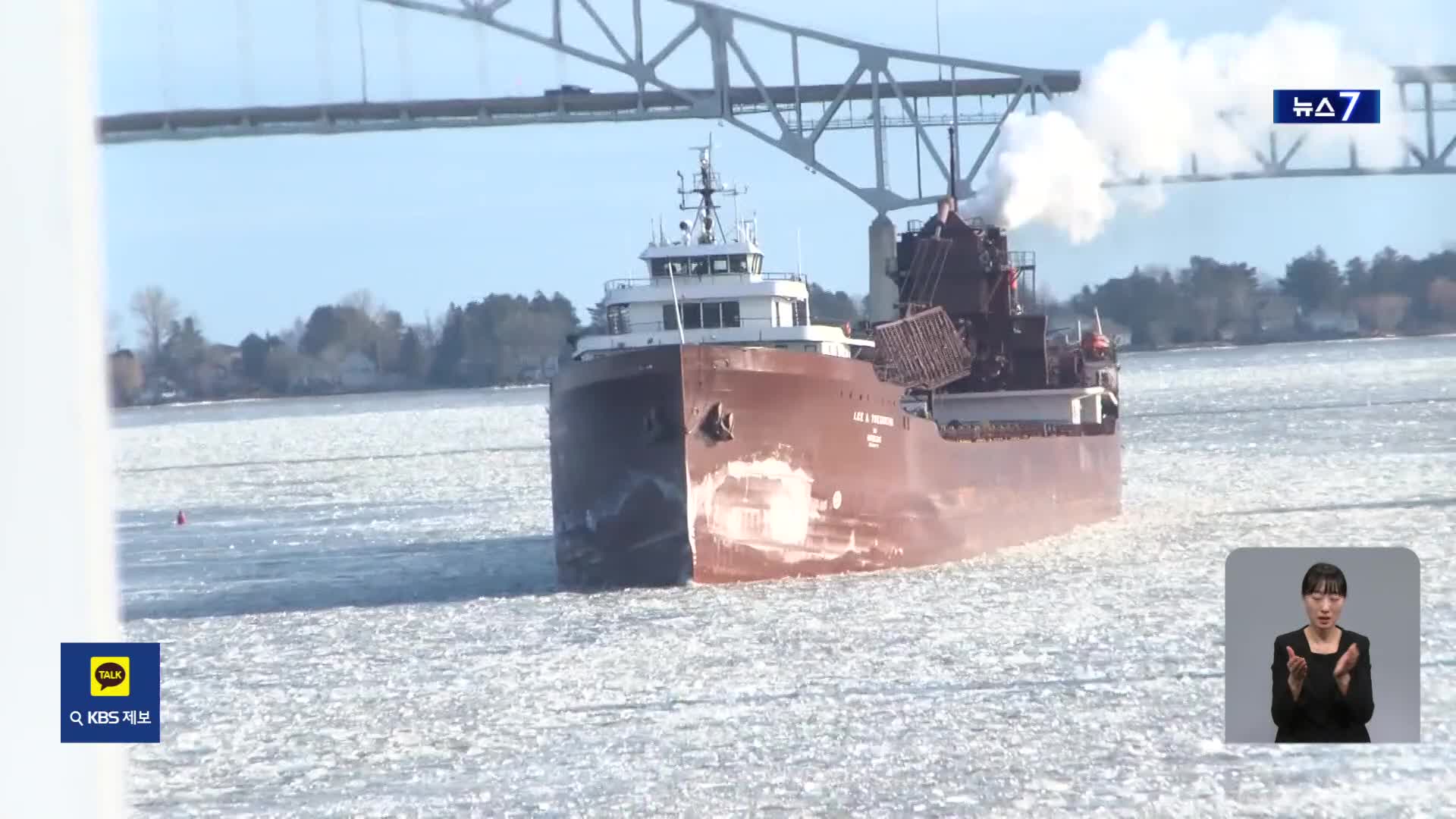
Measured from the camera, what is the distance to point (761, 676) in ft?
39.9

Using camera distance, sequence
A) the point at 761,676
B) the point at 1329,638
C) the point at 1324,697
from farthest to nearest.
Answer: the point at 761,676, the point at 1324,697, the point at 1329,638

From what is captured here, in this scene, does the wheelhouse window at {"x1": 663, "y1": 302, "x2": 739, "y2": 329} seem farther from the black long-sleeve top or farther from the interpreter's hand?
the interpreter's hand

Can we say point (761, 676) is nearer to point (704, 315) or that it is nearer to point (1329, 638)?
point (1329, 638)

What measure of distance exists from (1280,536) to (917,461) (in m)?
4.32

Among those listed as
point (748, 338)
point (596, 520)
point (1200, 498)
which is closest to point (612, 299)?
point (748, 338)

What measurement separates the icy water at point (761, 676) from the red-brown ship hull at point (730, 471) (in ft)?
1.99

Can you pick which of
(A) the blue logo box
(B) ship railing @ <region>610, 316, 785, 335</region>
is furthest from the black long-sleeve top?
(B) ship railing @ <region>610, 316, 785, 335</region>

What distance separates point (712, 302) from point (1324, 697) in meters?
14.3

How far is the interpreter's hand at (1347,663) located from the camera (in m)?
6.61

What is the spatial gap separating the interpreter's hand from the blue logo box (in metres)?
4.51

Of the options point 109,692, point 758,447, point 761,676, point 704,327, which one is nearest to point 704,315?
point 704,327

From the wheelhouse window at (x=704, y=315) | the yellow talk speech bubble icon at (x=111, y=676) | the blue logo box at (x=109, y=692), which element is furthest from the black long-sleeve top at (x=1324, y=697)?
the wheelhouse window at (x=704, y=315)

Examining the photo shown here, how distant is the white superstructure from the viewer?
20.3 meters

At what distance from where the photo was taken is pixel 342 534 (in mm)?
25438
